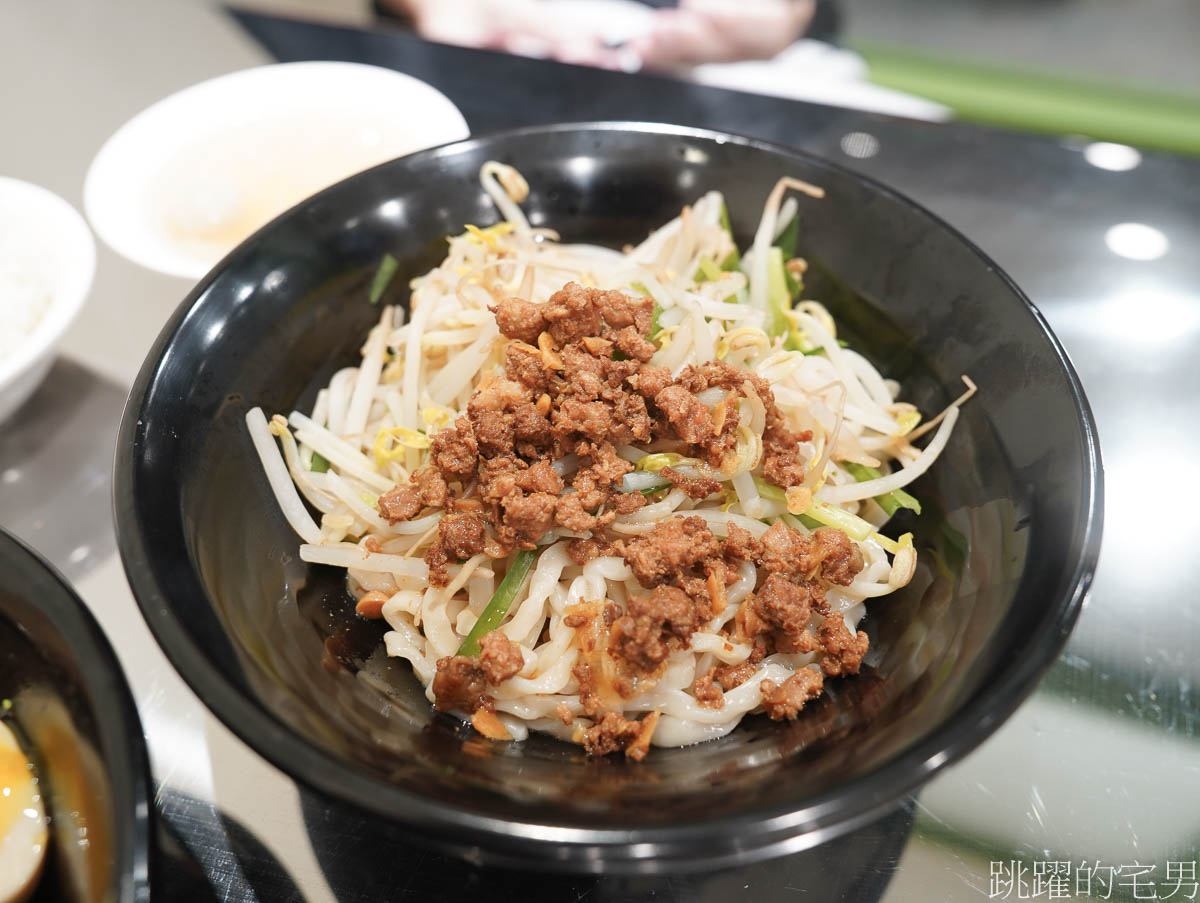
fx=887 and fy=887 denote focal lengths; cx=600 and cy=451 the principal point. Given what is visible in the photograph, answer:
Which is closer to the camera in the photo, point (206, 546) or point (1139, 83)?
point (206, 546)

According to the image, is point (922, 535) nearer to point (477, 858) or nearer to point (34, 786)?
point (477, 858)

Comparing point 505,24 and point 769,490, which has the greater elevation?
point 505,24

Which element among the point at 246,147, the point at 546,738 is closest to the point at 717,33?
the point at 246,147

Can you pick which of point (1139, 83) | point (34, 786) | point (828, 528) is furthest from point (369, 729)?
point (1139, 83)

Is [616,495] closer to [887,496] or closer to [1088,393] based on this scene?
[887,496]

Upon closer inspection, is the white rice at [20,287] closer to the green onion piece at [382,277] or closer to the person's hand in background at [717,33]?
the green onion piece at [382,277]

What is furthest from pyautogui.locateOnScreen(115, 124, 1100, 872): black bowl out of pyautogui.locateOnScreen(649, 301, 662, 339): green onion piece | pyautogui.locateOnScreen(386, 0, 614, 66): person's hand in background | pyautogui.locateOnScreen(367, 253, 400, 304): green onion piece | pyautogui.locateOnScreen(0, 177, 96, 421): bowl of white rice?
pyautogui.locateOnScreen(386, 0, 614, 66): person's hand in background
